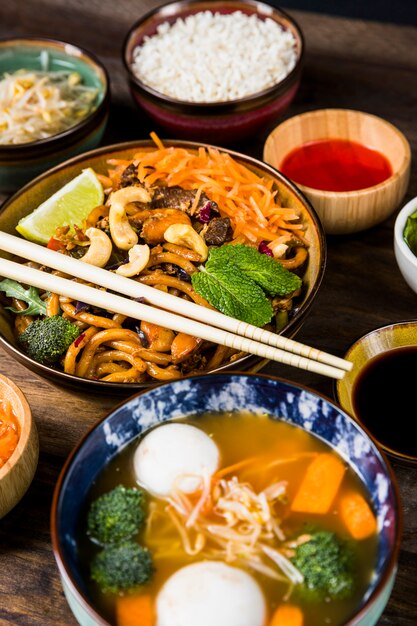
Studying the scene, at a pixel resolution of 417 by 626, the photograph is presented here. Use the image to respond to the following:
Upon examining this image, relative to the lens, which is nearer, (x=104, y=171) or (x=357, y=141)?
(x=104, y=171)

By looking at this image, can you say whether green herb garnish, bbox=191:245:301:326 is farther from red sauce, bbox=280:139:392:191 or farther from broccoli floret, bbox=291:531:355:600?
broccoli floret, bbox=291:531:355:600

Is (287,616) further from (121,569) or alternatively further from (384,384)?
(384,384)

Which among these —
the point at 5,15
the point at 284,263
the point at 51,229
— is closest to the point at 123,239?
the point at 51,229

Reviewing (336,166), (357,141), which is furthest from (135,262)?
(357,141)

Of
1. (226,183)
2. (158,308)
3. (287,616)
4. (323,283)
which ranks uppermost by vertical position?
(226,183)

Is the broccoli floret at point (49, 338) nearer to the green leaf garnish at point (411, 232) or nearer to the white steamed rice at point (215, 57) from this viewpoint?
the green leaf garnish at point (411, 232)

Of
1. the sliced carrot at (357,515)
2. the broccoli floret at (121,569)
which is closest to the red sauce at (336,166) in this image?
the sliced carrot at (357,515)
